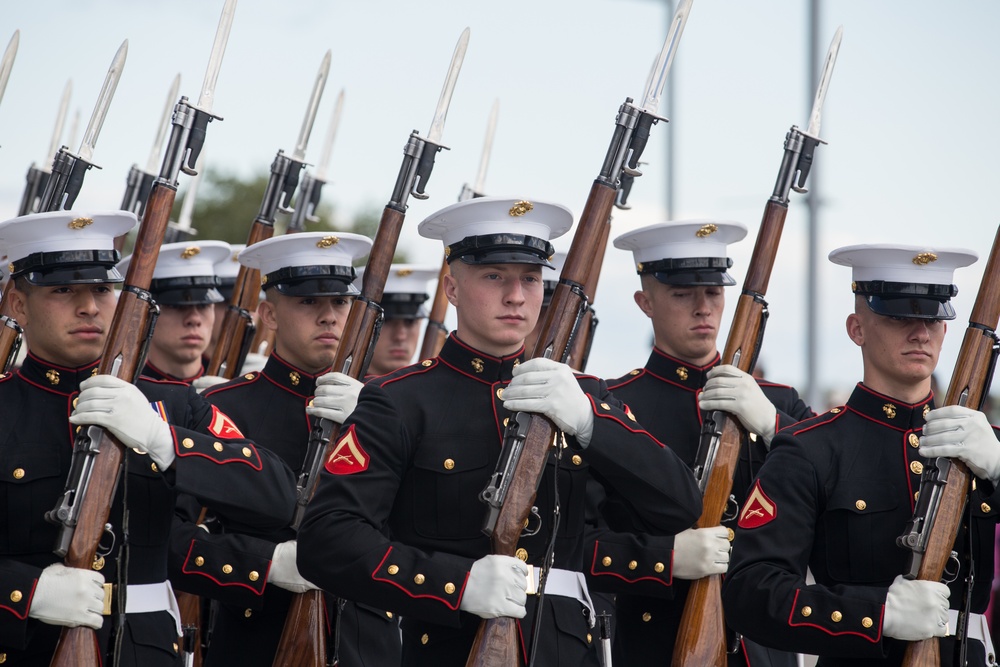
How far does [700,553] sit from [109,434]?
2.70 m

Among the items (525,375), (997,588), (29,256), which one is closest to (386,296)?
(29,256)

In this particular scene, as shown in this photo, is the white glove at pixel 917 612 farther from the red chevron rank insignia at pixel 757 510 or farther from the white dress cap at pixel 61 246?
the white dress cap at pixel 61 246

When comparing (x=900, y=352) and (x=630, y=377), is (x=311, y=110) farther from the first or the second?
(x=900, y=352)

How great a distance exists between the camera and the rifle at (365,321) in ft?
19.6

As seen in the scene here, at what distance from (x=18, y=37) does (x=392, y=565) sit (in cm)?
432

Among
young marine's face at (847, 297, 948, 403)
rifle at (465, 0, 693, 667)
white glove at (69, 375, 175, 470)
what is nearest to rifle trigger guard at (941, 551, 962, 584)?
young marine's face at (847, 297, 948, 403)

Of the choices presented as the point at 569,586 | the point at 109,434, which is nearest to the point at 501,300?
the point at 569,586

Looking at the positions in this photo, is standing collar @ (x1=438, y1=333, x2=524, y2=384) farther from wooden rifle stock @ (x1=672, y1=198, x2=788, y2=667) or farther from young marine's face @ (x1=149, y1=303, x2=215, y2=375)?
young marine's face @ (x1=149, y1=303, x2=215, y2=375)

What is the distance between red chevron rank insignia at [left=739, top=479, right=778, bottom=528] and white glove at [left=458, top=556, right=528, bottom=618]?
110cm

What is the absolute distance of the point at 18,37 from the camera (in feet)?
24.1

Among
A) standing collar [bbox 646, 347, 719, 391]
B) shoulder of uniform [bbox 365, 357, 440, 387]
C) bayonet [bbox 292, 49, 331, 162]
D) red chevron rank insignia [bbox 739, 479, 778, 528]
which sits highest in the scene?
bayonet [bbox 292, 49, 331, 162]

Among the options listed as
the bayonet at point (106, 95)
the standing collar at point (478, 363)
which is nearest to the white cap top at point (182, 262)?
the bayonet at point (106, 95)

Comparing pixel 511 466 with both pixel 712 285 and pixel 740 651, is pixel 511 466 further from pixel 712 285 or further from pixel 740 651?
pixel 712 285

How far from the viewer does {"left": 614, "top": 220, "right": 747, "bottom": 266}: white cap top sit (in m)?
6.95
